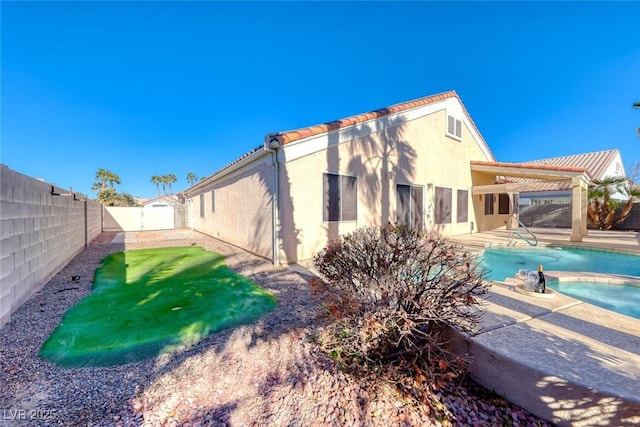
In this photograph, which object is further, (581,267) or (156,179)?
(156,179)

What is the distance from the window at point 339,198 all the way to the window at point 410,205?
275 cm

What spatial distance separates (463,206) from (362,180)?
28.9 feet

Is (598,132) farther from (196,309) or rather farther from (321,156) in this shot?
(196,309)

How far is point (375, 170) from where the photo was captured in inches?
429

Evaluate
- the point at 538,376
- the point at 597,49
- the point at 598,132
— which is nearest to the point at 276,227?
the point at 538,376

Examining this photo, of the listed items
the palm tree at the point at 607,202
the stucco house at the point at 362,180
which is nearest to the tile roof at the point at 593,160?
the palm tree at the point at 607,202

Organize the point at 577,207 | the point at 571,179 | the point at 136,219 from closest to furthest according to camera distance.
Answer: the point at 577,207 < the point at 571,179 < the point at 136,219

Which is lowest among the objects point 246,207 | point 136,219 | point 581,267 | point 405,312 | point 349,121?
point 581,267

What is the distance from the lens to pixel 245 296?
5.88 meters

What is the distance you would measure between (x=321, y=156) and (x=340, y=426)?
309 inches

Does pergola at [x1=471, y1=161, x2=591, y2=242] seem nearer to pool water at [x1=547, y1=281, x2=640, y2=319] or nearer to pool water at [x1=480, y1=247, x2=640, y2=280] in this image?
pool water at [x1=480, y1=247, x2=640, y2=280]

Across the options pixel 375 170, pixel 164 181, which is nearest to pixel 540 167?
pixel 375 170

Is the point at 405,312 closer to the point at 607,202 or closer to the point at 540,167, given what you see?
the point at 540,167

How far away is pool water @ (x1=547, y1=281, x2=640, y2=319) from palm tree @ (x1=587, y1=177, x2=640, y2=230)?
1592 cm
